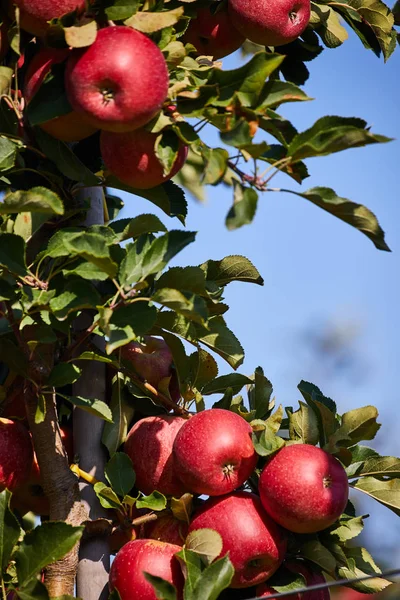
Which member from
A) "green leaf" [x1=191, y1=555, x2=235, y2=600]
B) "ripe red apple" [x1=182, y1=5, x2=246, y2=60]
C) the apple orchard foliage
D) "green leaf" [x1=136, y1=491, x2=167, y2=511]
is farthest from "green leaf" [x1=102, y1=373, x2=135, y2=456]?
"ripe red apple" [x1=182, y1=5, x2=246, y2=60]

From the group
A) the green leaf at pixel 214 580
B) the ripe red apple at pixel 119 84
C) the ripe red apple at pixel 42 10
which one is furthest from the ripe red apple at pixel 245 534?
the ripe red apple at pixel 42 10

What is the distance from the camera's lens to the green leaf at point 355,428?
165 cm

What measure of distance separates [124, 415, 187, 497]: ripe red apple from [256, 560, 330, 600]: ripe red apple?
23cm

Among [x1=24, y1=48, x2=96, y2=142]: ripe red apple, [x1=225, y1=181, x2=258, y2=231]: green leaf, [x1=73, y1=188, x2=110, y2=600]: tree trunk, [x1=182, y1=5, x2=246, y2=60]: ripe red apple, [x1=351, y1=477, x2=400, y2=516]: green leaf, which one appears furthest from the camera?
[x1=182, y1=5, x2=246, y2=60]: ripe red apple

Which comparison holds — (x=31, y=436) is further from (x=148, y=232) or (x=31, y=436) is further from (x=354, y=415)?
(x=354, y=415)

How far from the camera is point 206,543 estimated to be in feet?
4.89

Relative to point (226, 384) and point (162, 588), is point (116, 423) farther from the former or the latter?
point (162, 588)

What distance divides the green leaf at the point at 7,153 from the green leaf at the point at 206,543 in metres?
0.67

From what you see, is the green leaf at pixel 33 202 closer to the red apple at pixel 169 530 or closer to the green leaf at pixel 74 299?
the green leaf at pixel 74 299

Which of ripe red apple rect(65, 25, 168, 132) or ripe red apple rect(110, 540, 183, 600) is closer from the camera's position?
ripe red apple rect(65, 25, 168, 132)

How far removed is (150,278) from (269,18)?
23.2 inches

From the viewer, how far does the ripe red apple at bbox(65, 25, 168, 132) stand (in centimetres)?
138

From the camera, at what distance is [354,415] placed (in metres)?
1.65

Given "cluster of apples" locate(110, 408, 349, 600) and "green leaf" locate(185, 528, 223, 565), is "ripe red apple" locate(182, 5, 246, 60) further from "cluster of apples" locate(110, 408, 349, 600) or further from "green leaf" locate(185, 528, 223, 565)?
"green leaf" locate(185, 528, 223, 565)
